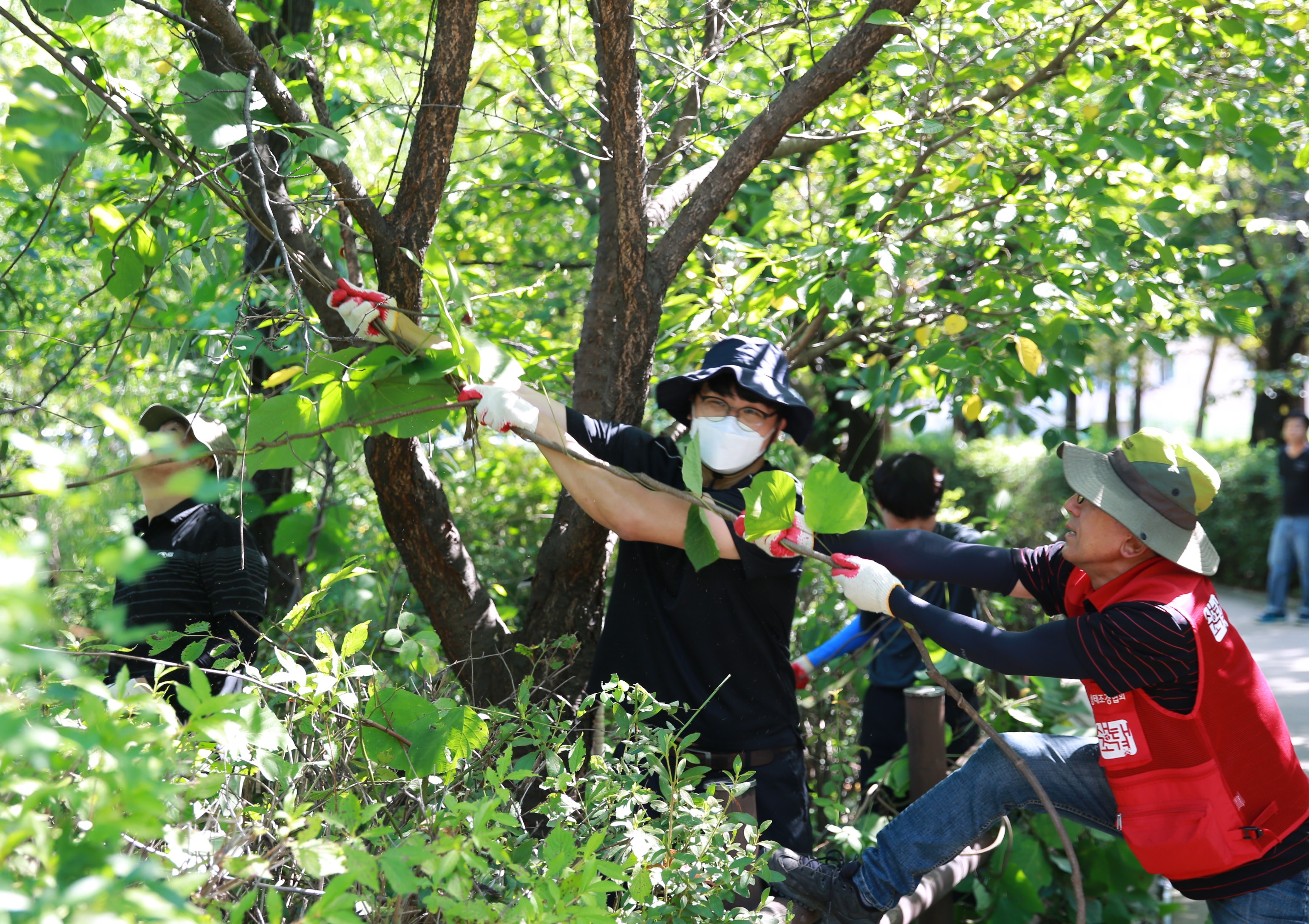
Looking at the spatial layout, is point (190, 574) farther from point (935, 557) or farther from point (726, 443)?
point (935, 557)

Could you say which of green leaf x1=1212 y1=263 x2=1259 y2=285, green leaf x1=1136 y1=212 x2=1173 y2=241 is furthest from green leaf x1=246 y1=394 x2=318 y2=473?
green leaf x1=1212 y1=263 x2=1259 y2=285

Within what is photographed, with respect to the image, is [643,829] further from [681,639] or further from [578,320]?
[578,320]

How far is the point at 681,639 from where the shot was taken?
2.43 metres

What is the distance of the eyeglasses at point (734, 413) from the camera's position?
2516 mm

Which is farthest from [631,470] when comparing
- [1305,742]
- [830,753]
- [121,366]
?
[1305,742]

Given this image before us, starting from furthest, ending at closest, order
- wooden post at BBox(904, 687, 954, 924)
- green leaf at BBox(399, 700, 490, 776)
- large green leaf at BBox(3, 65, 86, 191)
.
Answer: wooden post at BBox(904, 687, 954, 924)
green leaf at BBox(399, 700, 490, 776)
large green leaf at BBox(3, 65, 86, 191)

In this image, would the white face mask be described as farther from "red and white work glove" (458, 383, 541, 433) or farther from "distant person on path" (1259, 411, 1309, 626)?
"distant person on path" (1259, 411, 1309, 626)

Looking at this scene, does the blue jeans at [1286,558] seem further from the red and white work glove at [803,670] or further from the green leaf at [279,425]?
the green leaf at [279,425]

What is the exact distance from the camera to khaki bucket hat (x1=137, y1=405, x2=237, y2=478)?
2197mm

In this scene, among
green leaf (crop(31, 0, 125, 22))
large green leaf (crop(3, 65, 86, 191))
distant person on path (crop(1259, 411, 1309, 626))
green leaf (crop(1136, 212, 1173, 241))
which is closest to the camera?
large green leaf (crop(3, 65, 86, 191))

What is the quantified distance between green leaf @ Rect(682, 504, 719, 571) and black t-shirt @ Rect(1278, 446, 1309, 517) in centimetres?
812

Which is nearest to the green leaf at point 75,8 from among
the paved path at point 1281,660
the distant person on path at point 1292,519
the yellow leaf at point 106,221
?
the yellow leaf at point 106,221

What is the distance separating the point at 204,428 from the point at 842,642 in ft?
7.27

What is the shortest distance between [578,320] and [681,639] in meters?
3.66
